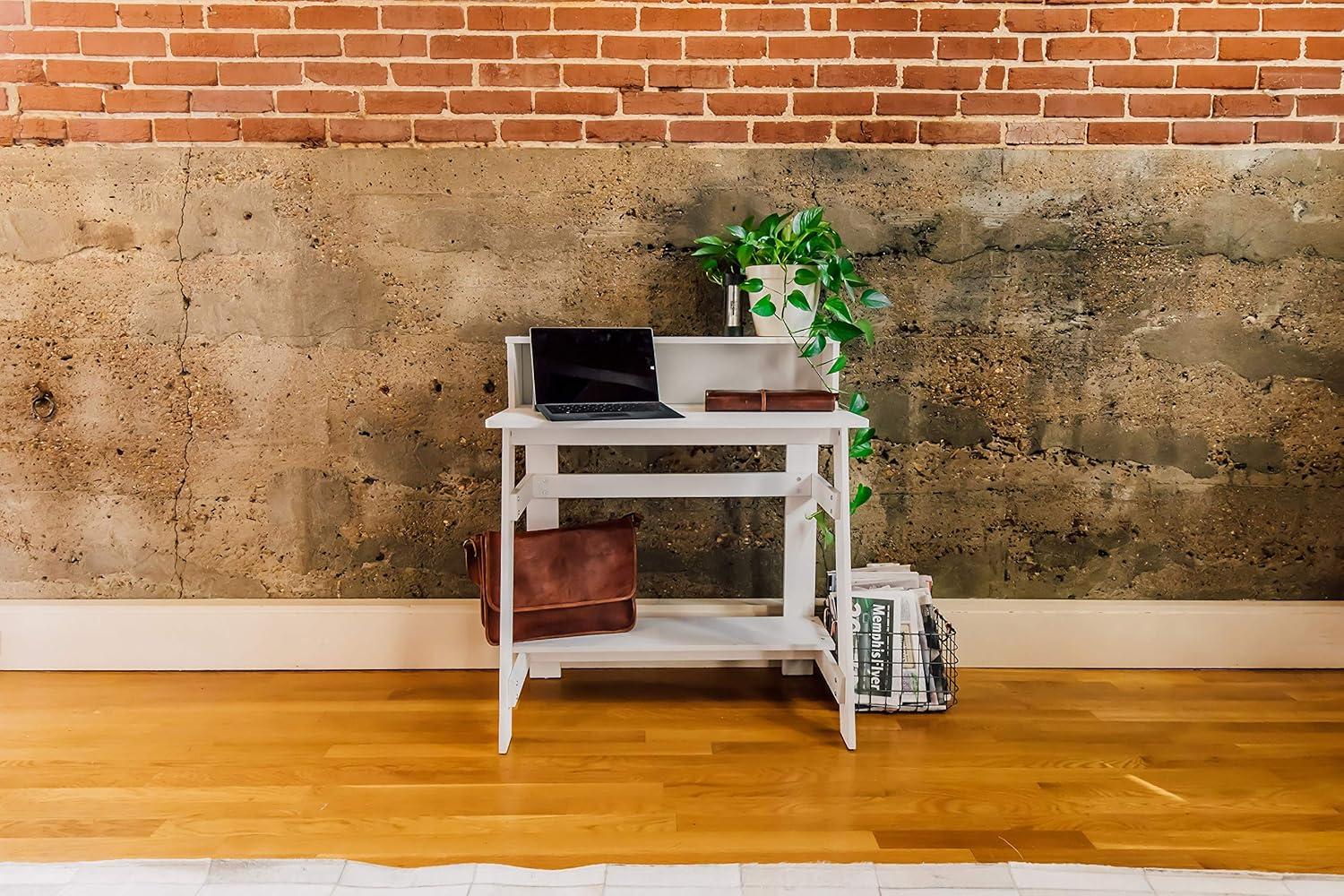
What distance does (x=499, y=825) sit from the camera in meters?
1.80

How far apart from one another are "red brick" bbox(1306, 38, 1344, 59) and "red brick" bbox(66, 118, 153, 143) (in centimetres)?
325

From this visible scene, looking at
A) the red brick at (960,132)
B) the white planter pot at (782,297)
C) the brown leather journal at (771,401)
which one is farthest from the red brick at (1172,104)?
the brown leather journal at (771,401)

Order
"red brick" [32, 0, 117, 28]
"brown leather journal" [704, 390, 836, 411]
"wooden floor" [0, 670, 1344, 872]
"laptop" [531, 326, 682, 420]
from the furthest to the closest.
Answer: "red brick" [32, 0, 117, 28] < "laptop" [531, 326, 682, 420] < "brown leather journal" [704, 390, 836, 411] < "wooden floor" [0, 670, 1344, 872]

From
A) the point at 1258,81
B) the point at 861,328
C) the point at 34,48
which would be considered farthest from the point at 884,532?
the point at 34,48

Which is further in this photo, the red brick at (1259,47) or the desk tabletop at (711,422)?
the red brick at (1259,47)

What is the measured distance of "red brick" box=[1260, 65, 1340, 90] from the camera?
2.52 m

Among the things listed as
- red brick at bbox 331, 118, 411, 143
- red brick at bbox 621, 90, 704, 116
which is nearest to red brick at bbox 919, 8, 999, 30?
red brick at bbox 621, 90, 704, 116

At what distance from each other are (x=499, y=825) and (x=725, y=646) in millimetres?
707

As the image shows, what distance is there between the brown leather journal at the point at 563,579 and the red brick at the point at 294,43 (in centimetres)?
144

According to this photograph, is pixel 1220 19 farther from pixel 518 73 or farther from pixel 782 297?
pixel 518 73

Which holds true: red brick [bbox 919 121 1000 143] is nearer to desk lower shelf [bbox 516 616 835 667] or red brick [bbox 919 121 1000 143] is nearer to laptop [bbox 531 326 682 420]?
laptop [bbox 531 326 682 420]

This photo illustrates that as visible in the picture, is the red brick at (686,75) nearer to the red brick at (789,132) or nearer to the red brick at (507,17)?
the red brick at (789,132)

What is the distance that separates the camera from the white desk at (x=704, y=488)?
2.12 metres

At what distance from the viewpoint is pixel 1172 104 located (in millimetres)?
2535
